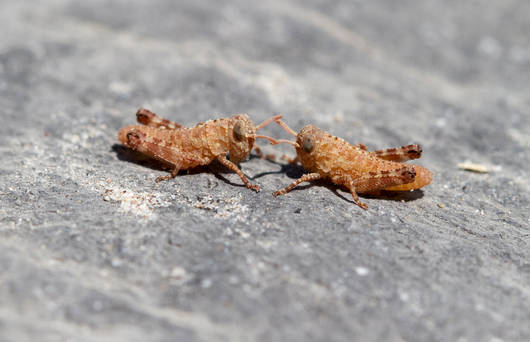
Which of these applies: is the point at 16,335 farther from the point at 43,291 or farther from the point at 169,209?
the point at 169,209

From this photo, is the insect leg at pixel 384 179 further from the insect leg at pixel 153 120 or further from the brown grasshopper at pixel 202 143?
the insect leg at pixel 153 120

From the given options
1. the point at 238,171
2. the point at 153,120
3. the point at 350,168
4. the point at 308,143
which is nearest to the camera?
the point at 308,143

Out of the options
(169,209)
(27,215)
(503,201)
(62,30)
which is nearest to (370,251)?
(169,209)

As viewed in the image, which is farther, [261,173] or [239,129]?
[261,173]

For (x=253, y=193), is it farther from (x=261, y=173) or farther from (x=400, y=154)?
(x=400, y=154)

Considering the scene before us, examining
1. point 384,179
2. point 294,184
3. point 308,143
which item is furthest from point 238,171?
point 384,179

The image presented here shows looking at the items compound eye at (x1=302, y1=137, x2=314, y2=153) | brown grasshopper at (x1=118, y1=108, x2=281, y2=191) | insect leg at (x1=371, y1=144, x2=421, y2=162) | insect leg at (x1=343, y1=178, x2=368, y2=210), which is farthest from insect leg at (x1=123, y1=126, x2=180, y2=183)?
insect leg at (x1=371, y1=144, x2=421, y2=162)

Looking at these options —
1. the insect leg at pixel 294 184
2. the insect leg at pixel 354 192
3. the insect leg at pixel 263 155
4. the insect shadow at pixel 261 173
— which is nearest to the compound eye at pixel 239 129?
the insect shadow at pixel 261 173

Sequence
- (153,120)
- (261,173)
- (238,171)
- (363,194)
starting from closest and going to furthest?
(238,171)
(363,194)
(261,173)
(153,120)
